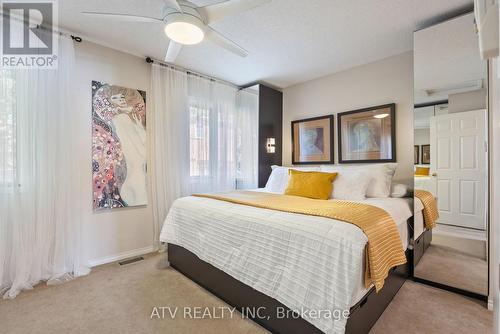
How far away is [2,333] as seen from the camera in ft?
5.18

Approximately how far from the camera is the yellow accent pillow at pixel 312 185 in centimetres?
254

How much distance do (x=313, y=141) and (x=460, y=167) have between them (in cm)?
190

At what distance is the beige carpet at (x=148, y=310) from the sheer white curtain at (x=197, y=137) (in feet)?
3.40

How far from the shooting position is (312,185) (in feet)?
8.54

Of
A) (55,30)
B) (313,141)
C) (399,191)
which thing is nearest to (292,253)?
(399,191)

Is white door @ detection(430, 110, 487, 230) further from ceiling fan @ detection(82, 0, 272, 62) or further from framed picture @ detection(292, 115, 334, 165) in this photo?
ceiling fan @ detection(82, 0, 272, 62)

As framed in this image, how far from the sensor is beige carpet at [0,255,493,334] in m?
1.62

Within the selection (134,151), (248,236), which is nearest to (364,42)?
(248,236)

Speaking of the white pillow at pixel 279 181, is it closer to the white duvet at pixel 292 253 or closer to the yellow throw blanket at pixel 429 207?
the white duvet at pixel 292 253

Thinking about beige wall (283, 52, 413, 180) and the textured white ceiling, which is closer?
the textured white ceiling

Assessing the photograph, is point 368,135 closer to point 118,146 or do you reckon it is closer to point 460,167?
point 460,167

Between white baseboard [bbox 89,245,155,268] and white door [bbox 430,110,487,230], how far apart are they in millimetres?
3308

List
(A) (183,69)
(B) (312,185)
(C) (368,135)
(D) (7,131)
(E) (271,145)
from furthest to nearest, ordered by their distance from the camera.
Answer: (E) (271,145)
(A) (183,69)
(C) (368,135)
(B) (312,185)
(D) (7,131)

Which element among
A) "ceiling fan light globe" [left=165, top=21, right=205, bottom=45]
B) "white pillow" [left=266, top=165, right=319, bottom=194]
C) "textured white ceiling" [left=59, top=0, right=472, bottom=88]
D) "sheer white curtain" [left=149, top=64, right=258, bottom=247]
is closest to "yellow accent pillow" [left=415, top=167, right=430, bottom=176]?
"white pillow" [left=266, top=165, right=319, bottom=194]
